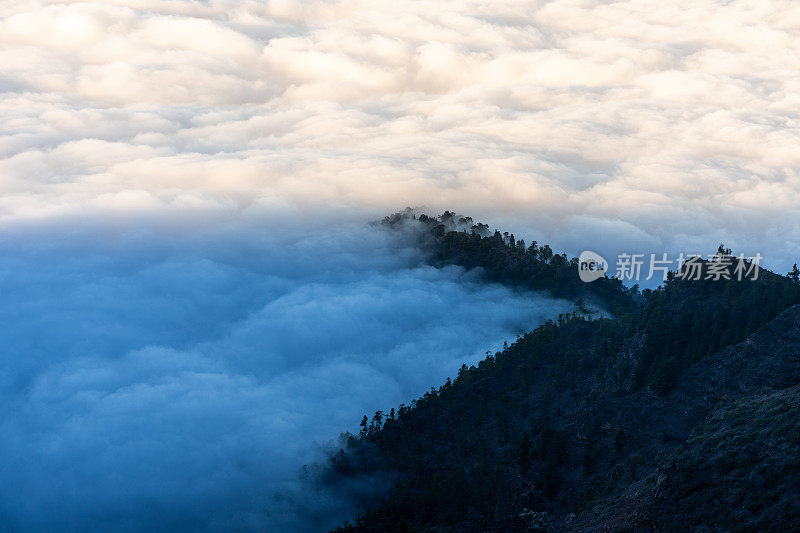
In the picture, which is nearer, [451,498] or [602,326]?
[451,498]

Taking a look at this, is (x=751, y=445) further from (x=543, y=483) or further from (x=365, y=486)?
(x=365, y=486)

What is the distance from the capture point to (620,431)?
4291 inches

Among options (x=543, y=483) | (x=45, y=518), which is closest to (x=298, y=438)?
(x=45, y=518)

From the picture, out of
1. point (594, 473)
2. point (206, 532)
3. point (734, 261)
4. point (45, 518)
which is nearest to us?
point (594, 473)

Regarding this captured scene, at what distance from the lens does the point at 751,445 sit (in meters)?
85.1

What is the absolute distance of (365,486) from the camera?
465 ft

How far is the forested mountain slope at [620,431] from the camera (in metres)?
83.1

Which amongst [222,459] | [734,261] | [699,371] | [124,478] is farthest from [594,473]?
[124,478]

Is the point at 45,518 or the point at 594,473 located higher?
the point at 594,473

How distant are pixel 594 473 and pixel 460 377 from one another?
57680 millimetres

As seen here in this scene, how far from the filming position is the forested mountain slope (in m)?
83.1

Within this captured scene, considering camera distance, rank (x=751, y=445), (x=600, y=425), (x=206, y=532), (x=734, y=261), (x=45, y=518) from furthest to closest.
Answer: (x=45, y=518)
(x=206, y=532)
(x=734, y=261)
(x=600, y=425)
(x=751, y=445)

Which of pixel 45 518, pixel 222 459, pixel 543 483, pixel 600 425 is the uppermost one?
pixel 600 425

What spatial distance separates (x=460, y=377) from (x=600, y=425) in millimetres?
51173
